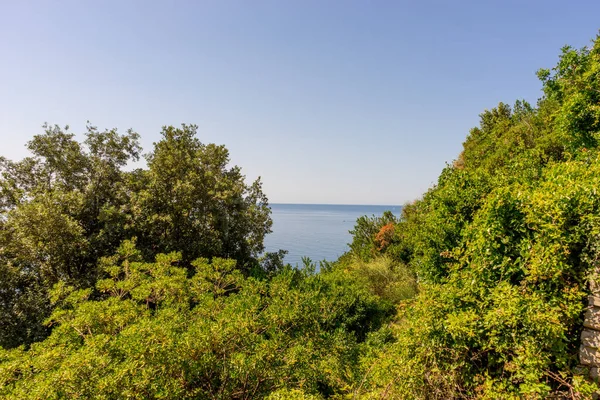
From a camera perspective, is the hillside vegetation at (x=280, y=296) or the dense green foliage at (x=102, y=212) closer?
the hillside vegetation at (x=280, y=296)

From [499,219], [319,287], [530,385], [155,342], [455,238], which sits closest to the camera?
[530,385]

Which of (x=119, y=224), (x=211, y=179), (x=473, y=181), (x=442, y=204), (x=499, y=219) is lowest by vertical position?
(x=499, y=219)

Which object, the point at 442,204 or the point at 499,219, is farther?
the point at 442,204

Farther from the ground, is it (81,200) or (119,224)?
(81,200)

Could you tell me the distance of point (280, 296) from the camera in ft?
27.3

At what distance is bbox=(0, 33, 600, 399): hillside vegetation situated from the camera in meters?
4.46

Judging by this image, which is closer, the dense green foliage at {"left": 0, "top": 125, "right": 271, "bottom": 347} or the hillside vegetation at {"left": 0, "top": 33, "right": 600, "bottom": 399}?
the hillside vegetation at {"left": 0, "top": 33, "right": 600, "bottom": 399}

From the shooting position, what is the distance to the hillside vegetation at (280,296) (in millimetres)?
4457

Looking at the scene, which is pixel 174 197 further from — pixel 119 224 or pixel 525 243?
pixel 525 243

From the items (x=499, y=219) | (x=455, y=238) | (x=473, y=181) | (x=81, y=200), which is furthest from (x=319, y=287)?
(x=81, y=200)

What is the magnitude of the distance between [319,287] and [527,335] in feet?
30.4

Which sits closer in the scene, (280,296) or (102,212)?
(280,296)

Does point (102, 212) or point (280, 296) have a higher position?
point (102, 212)

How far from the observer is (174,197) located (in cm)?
1360
